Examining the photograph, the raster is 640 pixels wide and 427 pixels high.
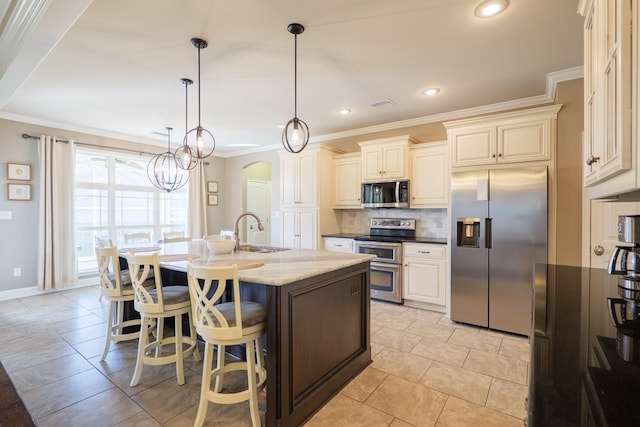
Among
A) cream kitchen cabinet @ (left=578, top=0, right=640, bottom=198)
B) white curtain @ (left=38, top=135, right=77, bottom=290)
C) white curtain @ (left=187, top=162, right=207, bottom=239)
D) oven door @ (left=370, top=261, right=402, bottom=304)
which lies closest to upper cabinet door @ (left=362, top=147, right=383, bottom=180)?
oven door @ (left=370, top=261, right=402, bottom=304)

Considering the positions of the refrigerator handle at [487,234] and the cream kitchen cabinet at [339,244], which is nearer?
the refrigerator handle at [487,234]

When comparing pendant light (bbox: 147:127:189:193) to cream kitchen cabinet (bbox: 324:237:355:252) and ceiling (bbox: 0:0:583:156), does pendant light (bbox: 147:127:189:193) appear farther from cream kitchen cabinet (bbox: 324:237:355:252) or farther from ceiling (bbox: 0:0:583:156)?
cream kitchen cabinet (bbox: 324:237:355:252)

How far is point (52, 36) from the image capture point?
2.24m

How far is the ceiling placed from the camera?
211 cm

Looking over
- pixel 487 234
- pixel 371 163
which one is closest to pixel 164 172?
pixel 371 163

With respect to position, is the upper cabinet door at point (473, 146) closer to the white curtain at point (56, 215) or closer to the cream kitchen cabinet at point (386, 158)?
the cream kitchen cabinet at point (386, 158)

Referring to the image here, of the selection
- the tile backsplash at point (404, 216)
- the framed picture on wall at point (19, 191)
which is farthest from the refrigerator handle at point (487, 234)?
the framed picture on wall at point (19, 191)

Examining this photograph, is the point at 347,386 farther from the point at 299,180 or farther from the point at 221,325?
the point at 299,180

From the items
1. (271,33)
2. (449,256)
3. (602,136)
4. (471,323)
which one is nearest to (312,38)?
(271,33)

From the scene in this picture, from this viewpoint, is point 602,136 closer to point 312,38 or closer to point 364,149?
point 312,38

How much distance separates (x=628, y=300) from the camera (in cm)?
135

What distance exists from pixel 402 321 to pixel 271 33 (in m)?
3.23

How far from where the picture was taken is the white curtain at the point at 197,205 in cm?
628

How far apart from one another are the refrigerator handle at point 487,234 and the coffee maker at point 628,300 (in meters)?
1.68
